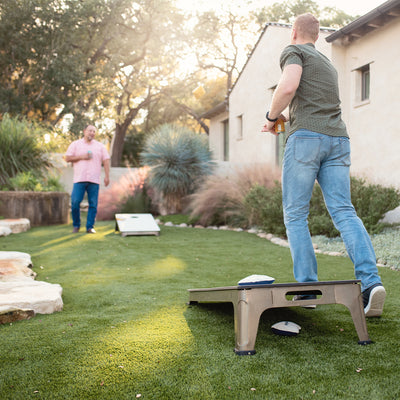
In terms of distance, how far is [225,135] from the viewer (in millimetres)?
18703

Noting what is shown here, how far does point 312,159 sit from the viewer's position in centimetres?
240

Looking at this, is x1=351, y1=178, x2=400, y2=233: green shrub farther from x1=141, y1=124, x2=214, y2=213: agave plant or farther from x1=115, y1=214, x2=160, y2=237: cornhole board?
x1=141, y1=124, x2=214, y2=213: agave plant

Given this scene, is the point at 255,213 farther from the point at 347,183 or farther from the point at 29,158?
the point at 347,183

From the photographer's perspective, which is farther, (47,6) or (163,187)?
(47,6)

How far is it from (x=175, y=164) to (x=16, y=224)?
4.23 meters

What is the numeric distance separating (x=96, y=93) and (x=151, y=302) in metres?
17.6

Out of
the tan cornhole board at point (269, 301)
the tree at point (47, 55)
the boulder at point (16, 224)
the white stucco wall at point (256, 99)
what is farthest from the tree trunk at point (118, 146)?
the tan cornhole board at point (269, 301)

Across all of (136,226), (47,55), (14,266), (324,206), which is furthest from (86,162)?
(47,55)

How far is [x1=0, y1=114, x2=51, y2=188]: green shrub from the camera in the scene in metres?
8.48

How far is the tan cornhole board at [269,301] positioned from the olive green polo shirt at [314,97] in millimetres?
878

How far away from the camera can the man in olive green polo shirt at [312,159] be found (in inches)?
93.3

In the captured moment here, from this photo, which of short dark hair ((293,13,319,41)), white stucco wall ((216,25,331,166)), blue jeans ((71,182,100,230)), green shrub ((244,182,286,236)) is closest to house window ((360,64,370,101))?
white stucco wall ((216,25,331,166))

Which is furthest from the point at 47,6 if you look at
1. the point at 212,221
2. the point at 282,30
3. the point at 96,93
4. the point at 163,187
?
the point at 212,221

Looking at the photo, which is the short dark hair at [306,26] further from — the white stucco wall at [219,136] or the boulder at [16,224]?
the white stucco wall at [219,136]
